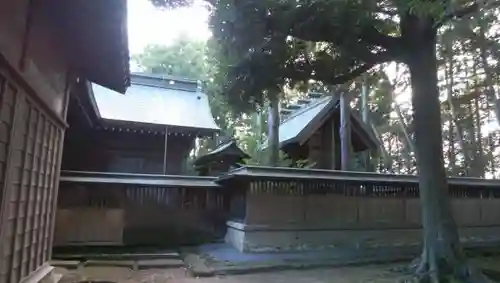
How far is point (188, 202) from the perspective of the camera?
12422mm

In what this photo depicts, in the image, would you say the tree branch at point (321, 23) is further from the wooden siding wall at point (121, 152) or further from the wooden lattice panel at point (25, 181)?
the wooden siding wall at point (121, 152)

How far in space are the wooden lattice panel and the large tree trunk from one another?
6.31 meters

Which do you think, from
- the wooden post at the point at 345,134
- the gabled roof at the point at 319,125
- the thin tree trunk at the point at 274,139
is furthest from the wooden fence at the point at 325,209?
the gabled roof at the point at 319,125

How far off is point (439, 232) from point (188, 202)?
7785mm

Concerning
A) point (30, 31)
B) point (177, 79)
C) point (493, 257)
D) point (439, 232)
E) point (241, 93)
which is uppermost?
point (177, 79)

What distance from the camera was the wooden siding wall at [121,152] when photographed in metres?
12.8

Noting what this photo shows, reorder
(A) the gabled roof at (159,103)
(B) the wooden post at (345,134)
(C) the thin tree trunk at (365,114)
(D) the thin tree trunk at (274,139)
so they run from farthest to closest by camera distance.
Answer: (C) the thin tree trunk at (365,114) → (B) the wooden post at (345,134) → (D) the thin tree trunk at (274,139) → (A) the gabled roof at (159,103)

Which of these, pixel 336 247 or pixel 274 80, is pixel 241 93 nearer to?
pixel 274 80

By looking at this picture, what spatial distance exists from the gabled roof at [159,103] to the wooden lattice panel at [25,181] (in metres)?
6.88

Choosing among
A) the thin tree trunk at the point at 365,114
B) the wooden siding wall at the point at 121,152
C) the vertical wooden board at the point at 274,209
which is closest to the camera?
the vertical wooden board at the point at 274,209

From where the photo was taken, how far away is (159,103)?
1523 cm

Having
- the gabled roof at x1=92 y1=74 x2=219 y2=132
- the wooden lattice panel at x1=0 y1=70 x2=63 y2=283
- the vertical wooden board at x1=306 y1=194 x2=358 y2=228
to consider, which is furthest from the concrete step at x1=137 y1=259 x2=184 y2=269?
the gabled roof at x1=92 y1=74 x2=219 y2=132

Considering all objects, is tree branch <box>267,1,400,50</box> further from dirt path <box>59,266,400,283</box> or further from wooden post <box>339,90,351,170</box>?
wooden post <box>339,90,351,170</box>

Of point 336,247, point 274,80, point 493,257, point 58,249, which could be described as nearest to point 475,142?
point 493,257
